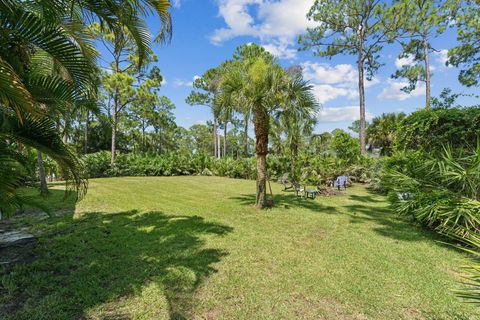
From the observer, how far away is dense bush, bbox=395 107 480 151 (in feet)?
22.8

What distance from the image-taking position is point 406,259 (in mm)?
4012

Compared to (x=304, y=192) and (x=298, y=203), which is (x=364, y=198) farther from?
(x=298, y=203)

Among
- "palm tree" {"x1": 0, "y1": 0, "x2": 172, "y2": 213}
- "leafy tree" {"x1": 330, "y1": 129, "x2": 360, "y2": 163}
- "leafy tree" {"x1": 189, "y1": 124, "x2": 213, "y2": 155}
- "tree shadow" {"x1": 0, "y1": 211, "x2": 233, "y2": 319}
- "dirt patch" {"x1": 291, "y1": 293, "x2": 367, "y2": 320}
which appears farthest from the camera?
"leafy tree" {"x1": 189, "y1": 124, "x2": 213, "y2": 155}

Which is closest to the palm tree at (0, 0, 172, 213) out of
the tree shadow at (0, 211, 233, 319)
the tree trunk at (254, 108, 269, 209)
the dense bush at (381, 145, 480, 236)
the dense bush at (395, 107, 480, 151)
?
the tree shadow at (0, 211, 233, 319)

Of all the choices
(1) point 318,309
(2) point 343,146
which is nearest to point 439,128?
(1) point 318,309

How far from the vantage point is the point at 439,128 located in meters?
7.28

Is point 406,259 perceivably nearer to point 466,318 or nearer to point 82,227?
point 466,318

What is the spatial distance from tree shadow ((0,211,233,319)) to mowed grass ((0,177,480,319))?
0.02 meters

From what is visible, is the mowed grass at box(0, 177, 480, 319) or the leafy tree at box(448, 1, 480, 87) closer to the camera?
the mowed grass at box(0, 177, 480, 319)

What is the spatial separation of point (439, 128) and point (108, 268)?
29.9ft

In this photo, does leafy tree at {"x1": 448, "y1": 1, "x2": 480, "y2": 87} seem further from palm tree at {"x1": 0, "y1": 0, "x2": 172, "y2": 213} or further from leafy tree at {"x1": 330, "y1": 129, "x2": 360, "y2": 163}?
palm tree at {"x1": 0, "y1": 0, "x2": 172, "y2": 213}

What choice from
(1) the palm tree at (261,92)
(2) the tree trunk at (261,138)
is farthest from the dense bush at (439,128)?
(2) the tree trunk at (261,138)

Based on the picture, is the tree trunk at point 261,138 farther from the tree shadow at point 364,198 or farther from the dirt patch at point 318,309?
the tree shadow at point 364,198

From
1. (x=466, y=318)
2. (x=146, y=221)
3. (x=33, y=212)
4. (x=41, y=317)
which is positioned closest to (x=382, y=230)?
(x=466, y=318)
